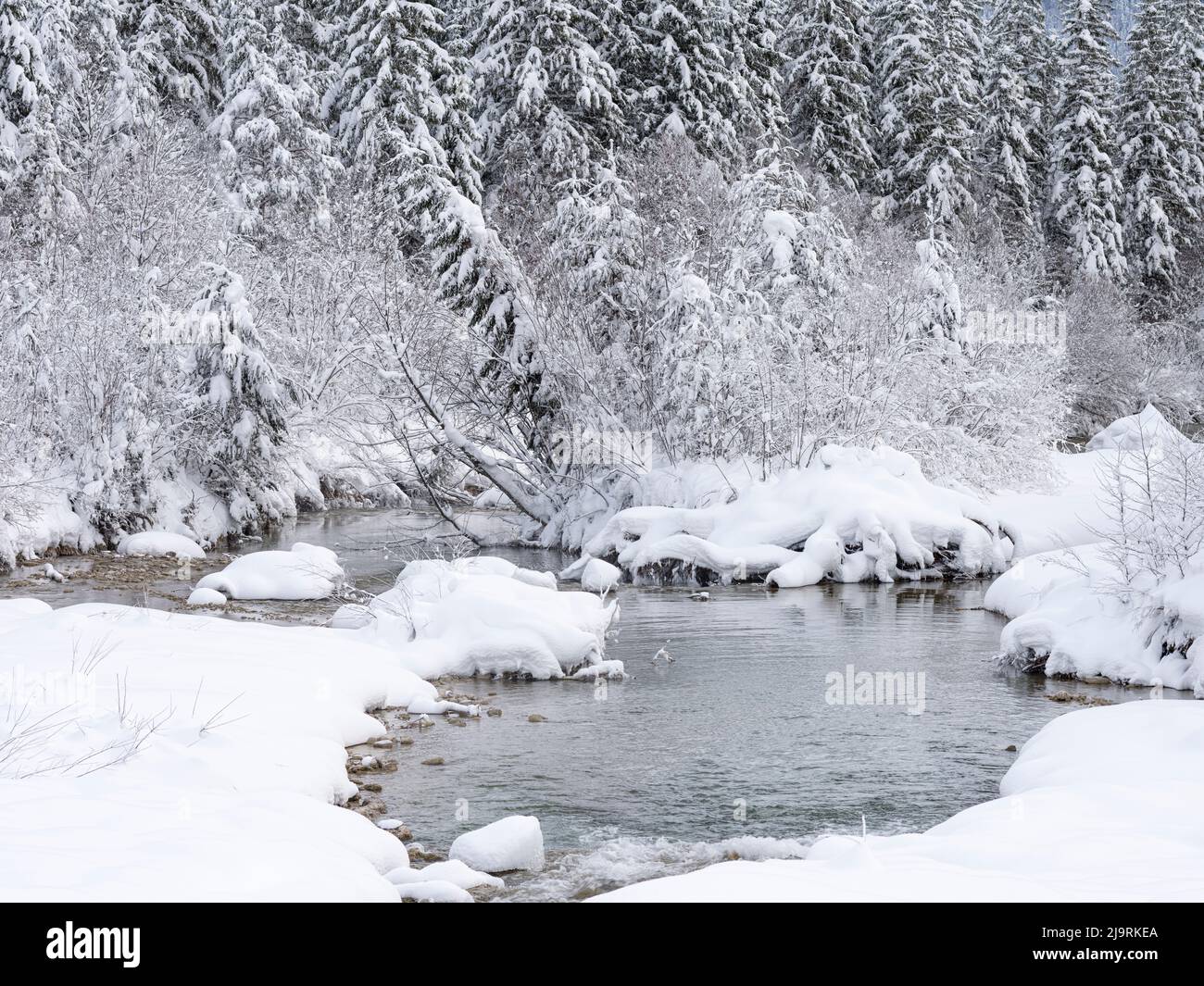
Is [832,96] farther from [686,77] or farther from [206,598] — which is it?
[206,598]

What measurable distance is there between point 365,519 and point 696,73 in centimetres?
1581

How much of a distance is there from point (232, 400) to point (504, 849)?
65.7 ft

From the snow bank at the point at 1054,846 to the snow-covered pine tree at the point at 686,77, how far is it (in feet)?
90.6

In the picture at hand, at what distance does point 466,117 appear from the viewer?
34344 millimetres

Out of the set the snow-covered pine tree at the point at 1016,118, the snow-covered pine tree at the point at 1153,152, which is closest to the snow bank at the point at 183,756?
the snow-covered pine tree at the point at 1016,118

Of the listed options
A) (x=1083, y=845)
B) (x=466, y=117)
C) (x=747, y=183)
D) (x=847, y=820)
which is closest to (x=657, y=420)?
(x=747, y=183)

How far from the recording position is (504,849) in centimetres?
767

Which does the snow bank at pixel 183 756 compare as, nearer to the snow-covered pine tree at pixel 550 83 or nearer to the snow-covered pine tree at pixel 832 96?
the snow-covered pine tree at pixel 550 83

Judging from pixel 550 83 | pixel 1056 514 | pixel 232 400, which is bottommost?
pixel 1056 514

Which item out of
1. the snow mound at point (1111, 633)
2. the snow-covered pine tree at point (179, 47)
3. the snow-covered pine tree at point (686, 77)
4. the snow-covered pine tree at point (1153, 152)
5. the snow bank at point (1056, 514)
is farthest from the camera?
the snow-covered pine tree at point (1153, 152)

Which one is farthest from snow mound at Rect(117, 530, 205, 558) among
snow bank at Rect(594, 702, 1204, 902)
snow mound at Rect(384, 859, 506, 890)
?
snow bank at Rect(594, 702, 1204, 902)

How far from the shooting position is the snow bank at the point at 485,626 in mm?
13406

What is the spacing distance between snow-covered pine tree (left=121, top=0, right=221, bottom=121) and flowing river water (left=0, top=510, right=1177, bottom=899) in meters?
25.8

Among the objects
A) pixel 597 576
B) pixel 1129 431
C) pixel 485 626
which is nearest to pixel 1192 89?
pixel 1129 431
